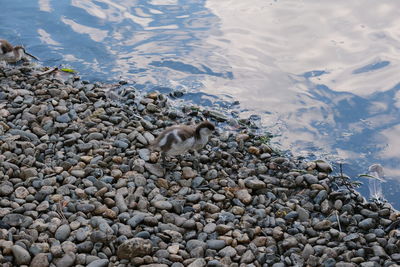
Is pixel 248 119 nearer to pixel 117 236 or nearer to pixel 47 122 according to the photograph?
pixel 47 122

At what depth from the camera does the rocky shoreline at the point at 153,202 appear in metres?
4.41

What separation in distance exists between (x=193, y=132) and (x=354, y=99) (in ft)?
10.7

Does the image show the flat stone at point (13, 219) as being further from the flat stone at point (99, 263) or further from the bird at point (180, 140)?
the bird at point (180, 140)

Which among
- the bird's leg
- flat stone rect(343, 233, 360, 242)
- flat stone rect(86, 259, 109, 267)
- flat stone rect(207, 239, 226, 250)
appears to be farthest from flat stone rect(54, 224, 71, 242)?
flat stone rect(343, 233, 360, 242)

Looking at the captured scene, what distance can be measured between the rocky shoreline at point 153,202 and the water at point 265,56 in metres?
0.96

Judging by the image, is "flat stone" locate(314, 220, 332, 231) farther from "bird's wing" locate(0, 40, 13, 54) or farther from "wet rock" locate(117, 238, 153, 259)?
"bird's wing" locate(0, 40, 13, 54)

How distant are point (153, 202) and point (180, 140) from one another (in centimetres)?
83

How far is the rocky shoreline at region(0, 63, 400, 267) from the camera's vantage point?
14.5 feet

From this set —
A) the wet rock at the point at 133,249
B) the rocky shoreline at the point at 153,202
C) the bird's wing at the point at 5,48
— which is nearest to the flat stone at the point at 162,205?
the rocky shoreline at the point at 153,202

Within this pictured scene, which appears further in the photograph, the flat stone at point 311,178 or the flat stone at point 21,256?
the flat stone at point 311,178

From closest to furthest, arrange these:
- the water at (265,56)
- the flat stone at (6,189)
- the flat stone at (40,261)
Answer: the flat stone at (40,261), the flat stone at (6,189), the water at (265,56)

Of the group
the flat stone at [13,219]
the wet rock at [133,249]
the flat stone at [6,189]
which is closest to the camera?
the wet rock at [133,249]

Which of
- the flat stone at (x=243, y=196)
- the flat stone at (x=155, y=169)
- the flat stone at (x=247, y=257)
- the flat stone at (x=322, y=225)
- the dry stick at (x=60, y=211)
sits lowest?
the flat stone at (x=322, y=225)

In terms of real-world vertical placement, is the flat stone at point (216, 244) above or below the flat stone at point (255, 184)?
above
